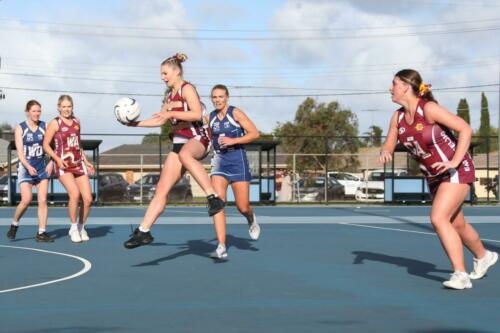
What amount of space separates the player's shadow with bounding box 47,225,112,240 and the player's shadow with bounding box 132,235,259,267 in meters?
2.08

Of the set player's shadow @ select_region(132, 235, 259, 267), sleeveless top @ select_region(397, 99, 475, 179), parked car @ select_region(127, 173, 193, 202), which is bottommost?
player's shadow @ select_region(132, 235, 259, 267)

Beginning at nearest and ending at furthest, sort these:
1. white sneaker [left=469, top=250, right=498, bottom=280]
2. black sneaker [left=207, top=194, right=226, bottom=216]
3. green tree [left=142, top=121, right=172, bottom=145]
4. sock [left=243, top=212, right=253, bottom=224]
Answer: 1. white sneaker [left=469, top=250, right=498, bottom=280]
2. black sneaker [left=207, top=194, right=226, bottom=216]
3. green tree [left=142, top=121, right=172, bottom=145]
4. sock [left=243, top=212, right=253, bottom=224]

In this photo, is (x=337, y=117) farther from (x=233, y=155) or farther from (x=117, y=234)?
(x=233, y=155)

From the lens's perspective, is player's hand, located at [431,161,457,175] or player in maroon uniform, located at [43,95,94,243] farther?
player in maroon uniform, located at [43,95,94,243]

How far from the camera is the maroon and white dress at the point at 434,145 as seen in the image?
7.27m

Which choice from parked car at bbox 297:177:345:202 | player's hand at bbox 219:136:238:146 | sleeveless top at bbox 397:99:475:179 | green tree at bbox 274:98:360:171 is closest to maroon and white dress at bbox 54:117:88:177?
player's hand at bbox 219:136:238:146

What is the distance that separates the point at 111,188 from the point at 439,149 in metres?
27.0

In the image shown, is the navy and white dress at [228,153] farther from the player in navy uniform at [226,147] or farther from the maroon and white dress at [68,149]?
the maroon and white dress at [68,149]

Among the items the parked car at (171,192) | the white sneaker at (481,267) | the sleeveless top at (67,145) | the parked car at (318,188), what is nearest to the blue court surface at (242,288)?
the white sneaker at (481,267)

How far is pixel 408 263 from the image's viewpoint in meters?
9.27

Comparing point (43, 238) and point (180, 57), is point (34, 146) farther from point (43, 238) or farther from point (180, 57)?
point (180, 57)

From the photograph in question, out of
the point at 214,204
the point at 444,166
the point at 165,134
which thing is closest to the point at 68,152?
the point at 214,204

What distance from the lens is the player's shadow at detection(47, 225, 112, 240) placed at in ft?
44.3

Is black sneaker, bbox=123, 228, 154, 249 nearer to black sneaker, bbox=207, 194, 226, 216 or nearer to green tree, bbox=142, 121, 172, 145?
black sneaker, bbox=207, 194, 226, 216
